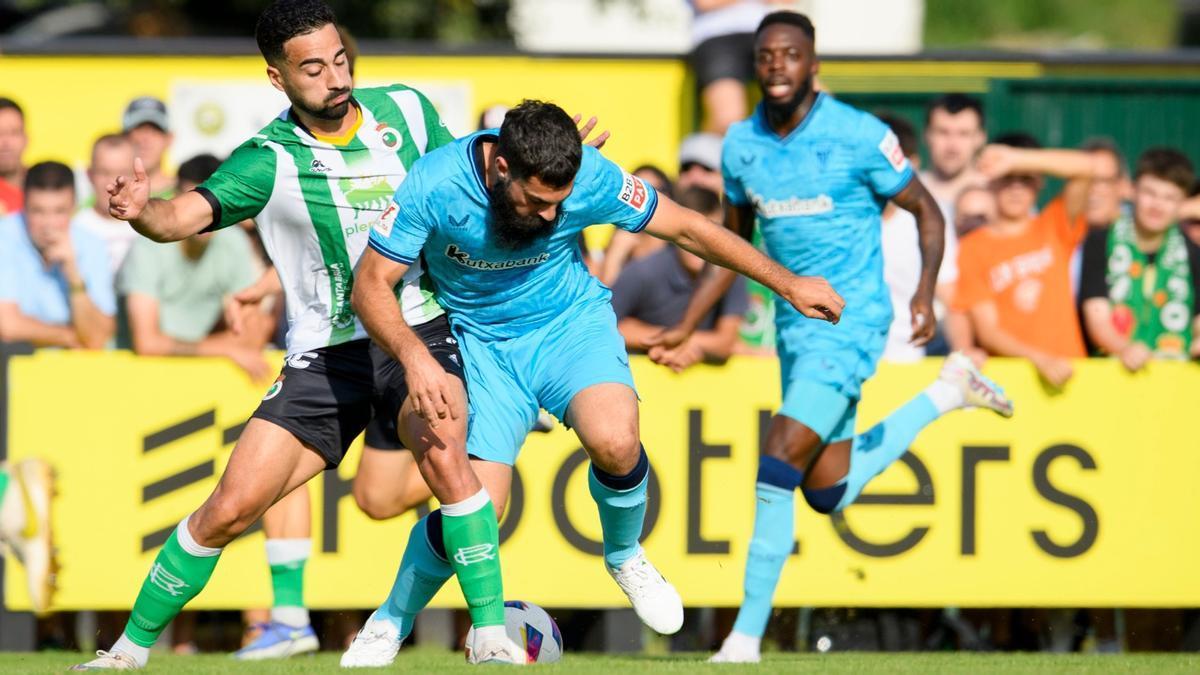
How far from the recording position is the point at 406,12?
2009cm

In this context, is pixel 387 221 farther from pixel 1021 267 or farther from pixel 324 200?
pixel 1021 267

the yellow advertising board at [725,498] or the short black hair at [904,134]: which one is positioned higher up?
the short black hair at [904,134]

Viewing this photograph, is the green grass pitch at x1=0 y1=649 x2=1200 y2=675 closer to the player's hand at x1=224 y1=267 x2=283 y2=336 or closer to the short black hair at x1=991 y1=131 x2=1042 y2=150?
the player's hand at x1=224 y1=267 x2=283 y2=336

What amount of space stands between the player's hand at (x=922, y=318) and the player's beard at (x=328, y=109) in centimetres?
277

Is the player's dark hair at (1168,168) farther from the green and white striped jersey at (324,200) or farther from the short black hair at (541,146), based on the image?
the short black hair at (541,146)

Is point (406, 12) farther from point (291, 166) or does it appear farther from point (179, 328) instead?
point (291, 166)

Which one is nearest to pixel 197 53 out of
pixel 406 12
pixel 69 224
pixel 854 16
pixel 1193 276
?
pixel 69 224

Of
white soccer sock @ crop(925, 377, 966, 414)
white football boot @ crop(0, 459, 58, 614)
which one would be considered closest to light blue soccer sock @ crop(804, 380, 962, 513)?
white soccer sock @ crop(925, 377, 966, 414)

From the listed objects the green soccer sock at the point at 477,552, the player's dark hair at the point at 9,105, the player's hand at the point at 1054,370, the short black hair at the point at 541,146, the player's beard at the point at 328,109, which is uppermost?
the player's dark hair at the point at 9,105

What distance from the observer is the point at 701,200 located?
973 cm

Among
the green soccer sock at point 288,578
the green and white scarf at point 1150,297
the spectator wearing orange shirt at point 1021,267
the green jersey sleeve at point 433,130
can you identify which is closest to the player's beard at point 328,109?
the green jersey sleeve at point 433,130

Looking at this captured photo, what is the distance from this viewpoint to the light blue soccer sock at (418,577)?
680 cm

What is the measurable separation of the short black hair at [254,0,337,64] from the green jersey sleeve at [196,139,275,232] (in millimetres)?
371

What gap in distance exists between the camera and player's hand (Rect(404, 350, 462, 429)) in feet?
19.9
